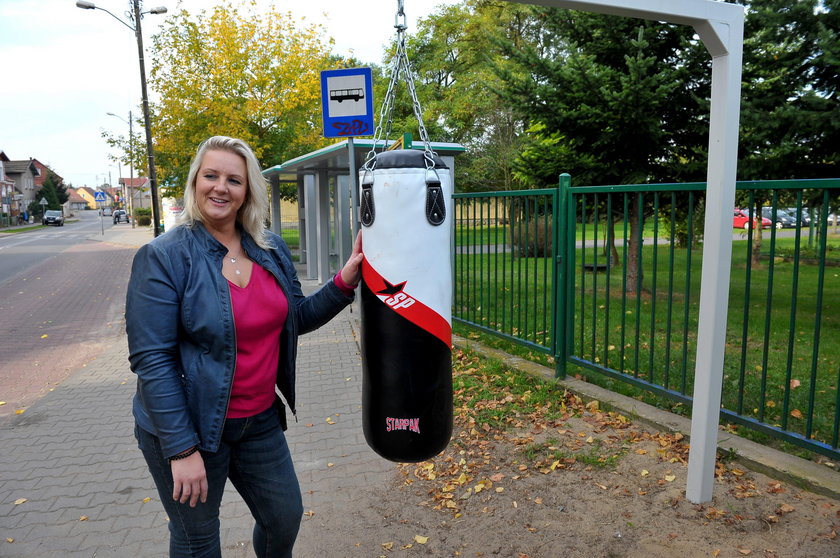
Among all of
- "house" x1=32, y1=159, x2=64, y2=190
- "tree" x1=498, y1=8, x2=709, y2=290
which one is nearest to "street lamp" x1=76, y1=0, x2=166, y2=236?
"tree" x1=498, y1=8, x2=709, y2=290

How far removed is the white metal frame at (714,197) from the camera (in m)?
3.06

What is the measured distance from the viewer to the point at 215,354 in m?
2.17

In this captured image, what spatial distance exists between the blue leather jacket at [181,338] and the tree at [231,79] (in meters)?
17.9

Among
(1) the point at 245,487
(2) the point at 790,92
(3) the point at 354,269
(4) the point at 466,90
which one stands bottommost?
(1) the point at 245,487

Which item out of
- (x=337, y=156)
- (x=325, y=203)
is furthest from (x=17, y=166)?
(x=337, y=156)

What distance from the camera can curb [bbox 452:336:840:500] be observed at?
347cm

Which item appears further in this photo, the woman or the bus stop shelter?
the bus stop shelter

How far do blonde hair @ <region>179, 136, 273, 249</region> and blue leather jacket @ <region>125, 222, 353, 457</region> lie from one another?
0.10 metres

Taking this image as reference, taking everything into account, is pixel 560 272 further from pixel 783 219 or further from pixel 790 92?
pixel 790 92

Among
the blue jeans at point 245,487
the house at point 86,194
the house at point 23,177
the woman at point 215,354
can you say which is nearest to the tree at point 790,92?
the woman at point 215,354

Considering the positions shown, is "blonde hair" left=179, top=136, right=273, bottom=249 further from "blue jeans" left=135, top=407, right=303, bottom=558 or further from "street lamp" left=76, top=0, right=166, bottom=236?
"street lamp" left=76, top=0, right=166, bottom=236

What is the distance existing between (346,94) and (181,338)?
5231 mm

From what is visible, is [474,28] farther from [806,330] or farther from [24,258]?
[806,330]

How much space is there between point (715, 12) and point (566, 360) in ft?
10.4
